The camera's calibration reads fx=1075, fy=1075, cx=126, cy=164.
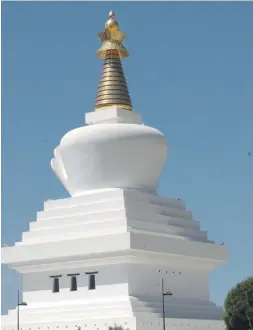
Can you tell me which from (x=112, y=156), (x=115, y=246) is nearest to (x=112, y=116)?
(x=112, y=156)

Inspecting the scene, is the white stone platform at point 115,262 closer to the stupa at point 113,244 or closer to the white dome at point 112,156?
the stupa at point 113,244

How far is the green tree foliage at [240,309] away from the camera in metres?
37.5

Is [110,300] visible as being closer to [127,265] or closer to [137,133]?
[127,265]

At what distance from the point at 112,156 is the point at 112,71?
4.05 meters

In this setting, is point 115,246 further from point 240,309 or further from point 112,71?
point 112,71

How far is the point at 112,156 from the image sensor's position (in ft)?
139

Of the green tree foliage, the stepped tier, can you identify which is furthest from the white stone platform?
the green tree foliage

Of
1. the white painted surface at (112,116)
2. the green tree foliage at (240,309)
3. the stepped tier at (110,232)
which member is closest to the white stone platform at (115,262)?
the stepped tier at (110,232)

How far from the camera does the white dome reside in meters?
42.4

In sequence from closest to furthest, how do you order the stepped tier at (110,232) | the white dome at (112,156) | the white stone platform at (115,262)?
the white stone platform at (115,262)
the stepped tier at (110,232)
the white dome at (112,156)

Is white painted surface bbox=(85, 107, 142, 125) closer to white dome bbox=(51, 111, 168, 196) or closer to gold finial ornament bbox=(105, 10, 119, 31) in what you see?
white dome bbox=(51, 111, 168, 196)

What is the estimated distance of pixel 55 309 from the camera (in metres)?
40.3

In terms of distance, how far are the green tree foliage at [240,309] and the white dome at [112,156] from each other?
703 cm

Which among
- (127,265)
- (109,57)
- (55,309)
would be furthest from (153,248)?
(109,57)
